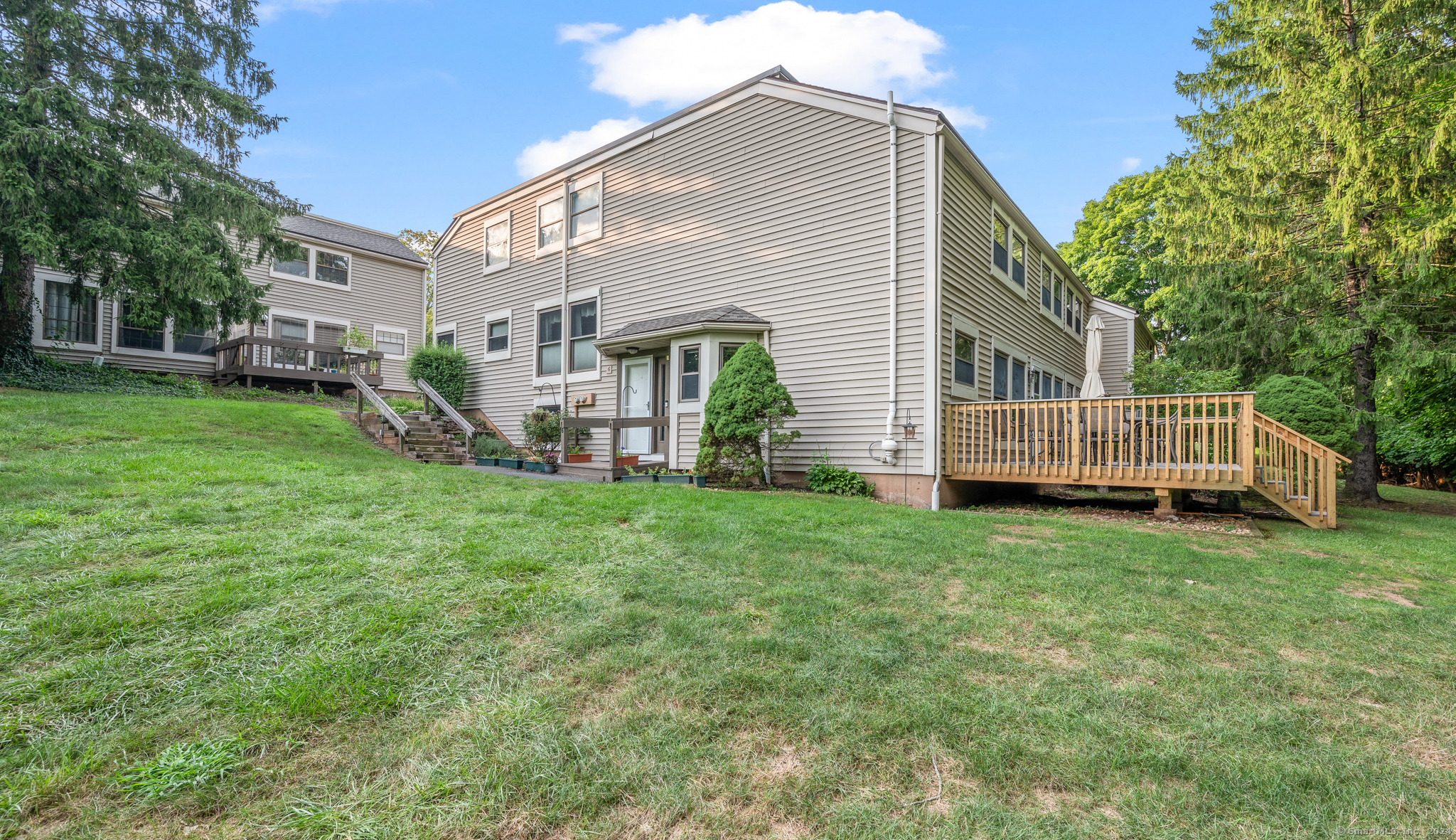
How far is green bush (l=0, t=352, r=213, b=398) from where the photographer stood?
11.7 m

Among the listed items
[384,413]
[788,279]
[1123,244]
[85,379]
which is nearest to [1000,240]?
[788,279]

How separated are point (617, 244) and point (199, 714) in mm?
11633

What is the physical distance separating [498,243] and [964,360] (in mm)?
11626

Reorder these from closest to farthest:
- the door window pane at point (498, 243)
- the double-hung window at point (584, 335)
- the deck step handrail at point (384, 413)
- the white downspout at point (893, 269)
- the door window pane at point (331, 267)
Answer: the white downspout at point (893, 269)
the deck step handrail at point (384, 413)
the double-hung window at point (584, 335)
the door window pane at point (498, 243)
the door window pane at point (331, 267)

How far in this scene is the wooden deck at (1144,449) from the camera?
7520 mm

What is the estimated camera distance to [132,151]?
1191 centimetres

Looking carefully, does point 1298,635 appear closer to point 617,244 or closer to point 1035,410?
point 1035,410

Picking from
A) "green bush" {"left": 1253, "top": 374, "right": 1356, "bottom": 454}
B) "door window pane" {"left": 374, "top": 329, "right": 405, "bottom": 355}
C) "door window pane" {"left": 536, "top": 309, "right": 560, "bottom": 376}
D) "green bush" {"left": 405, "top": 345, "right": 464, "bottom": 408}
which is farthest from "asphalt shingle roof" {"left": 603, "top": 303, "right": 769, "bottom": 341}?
"door window pane" {"left": 374, "top": 329, "right": 405, "bottom": 355}

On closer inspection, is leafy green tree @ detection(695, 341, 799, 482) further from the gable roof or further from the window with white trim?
the gable roof

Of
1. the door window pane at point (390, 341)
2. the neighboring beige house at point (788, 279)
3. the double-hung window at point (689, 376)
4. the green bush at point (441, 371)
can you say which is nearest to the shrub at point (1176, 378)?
the neighboring beige house at point (788, 279)

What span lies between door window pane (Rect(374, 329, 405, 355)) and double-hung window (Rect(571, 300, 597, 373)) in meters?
11.5

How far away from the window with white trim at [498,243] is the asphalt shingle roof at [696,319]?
5.26 meters

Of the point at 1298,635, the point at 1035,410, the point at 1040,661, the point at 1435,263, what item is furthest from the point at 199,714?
the point at 1435,263

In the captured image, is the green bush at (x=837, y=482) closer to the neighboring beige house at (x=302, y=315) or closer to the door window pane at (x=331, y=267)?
the neighboring beige house at (x=302, y=315)
